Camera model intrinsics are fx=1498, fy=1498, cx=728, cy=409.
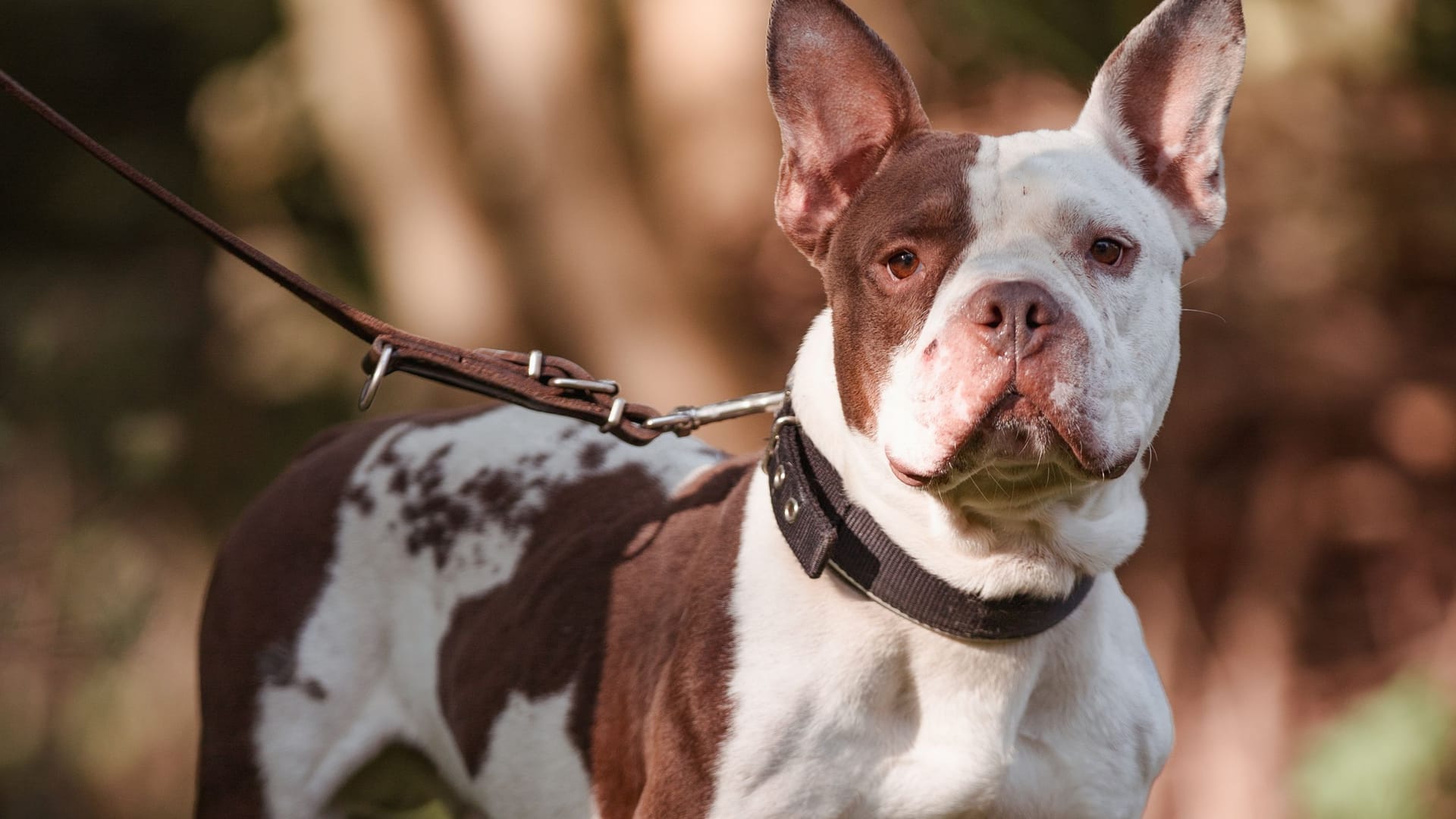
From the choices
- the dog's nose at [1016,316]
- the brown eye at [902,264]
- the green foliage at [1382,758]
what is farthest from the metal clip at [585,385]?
the green foliage at [1382,758]

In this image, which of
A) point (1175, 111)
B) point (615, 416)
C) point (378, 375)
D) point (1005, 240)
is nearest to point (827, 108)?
point (1005, 240)

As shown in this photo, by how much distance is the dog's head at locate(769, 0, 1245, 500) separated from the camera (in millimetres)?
2463

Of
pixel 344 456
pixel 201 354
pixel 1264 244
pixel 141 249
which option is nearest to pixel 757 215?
pixel 1264 244

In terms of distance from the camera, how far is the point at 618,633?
3320 millimetres

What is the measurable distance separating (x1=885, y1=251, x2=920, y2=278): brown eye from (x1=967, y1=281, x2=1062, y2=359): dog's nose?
277 millimetres

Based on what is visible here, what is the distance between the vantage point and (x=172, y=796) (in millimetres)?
7949

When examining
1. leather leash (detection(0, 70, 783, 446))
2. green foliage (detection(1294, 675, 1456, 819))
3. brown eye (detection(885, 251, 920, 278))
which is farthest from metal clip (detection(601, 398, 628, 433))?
green foliage (detection(1294, 675, 1456, 819))

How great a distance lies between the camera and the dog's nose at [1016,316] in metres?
2.42

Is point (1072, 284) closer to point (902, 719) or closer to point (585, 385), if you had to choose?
point (902, 719)

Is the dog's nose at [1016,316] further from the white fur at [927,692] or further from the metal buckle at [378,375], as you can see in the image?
the metal buckle at [378,375]

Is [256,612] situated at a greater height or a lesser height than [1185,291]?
greater

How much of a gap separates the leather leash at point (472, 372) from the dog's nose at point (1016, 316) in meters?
0.89

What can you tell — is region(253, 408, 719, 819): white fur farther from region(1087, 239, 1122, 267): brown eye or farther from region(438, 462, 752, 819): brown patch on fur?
region(1087, 239, 1122, 267): brown eye

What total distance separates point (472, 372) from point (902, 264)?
3.63 ft
